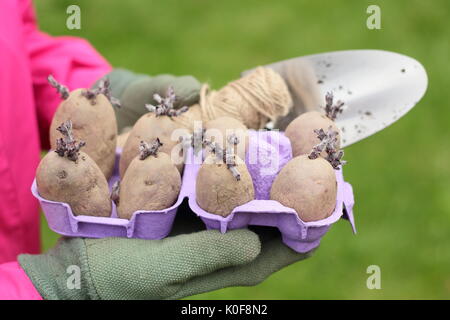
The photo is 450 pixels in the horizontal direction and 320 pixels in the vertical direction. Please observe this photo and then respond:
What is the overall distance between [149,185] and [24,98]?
0.43 meters

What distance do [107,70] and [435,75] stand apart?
4.46ft

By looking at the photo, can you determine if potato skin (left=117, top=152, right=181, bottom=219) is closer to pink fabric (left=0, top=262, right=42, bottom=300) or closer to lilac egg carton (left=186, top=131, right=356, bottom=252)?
lilac egg carton (left=186, top=131, right=356, bottom=252)

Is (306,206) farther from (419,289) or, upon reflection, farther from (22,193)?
(419,289)

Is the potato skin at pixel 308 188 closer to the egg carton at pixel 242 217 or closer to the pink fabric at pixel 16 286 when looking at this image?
the egg carton at pixel 242 217

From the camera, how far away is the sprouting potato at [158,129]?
95cm

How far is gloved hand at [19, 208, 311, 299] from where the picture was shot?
0.88 metres

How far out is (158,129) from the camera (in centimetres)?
95

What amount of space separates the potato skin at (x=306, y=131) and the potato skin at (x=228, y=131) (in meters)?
0.08

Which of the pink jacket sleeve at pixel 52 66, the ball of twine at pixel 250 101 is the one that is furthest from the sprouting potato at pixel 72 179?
the pink jacket sleeve at pixel 52 66

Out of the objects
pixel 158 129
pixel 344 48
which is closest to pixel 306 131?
pixel 158 129

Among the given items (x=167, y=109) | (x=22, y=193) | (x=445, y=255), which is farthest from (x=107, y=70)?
(x=445, y=255)

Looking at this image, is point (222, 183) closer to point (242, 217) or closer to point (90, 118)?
point (242, 217)

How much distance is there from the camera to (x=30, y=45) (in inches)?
52.0

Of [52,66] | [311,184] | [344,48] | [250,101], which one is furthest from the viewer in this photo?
Answer: [344,48]
